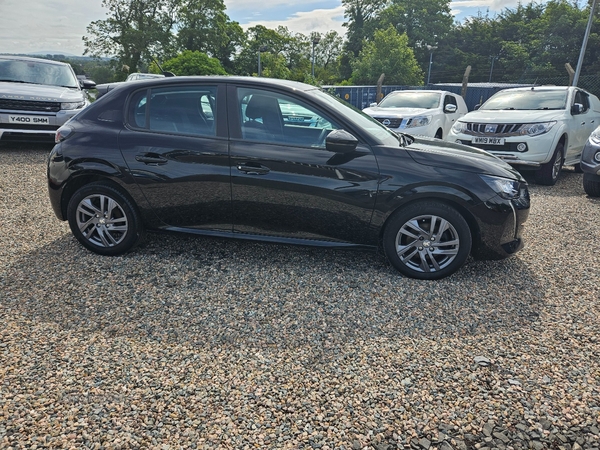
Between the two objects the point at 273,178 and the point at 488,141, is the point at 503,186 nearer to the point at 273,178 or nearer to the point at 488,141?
the point at 273,178

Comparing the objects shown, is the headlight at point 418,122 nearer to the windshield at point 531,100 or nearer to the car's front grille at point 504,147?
the windshield at point 531,100

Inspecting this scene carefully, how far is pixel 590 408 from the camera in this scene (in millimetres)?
2377

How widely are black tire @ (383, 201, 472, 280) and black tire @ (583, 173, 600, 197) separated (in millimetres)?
4616

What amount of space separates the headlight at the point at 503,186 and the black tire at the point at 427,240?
1.17 ft

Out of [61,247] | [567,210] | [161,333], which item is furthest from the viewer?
[567,210]

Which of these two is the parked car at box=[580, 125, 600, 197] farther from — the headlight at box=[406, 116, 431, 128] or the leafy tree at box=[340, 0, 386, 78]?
the leafy tree at box=[340, 0, 386, 78]

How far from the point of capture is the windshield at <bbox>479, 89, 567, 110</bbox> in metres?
8.51

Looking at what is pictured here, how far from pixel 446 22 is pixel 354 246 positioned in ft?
241

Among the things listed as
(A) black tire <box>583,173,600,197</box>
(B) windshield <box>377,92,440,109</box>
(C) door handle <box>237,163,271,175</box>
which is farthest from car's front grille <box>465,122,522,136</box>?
(C) door handle <box>237,163,271,175</box>

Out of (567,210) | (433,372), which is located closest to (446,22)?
(567,210)

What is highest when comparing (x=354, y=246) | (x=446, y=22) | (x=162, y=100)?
(x=446, y=22)

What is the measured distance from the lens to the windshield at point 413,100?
10523mm

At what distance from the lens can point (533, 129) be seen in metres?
7.65

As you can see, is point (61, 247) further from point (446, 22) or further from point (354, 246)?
point (446, 22)
